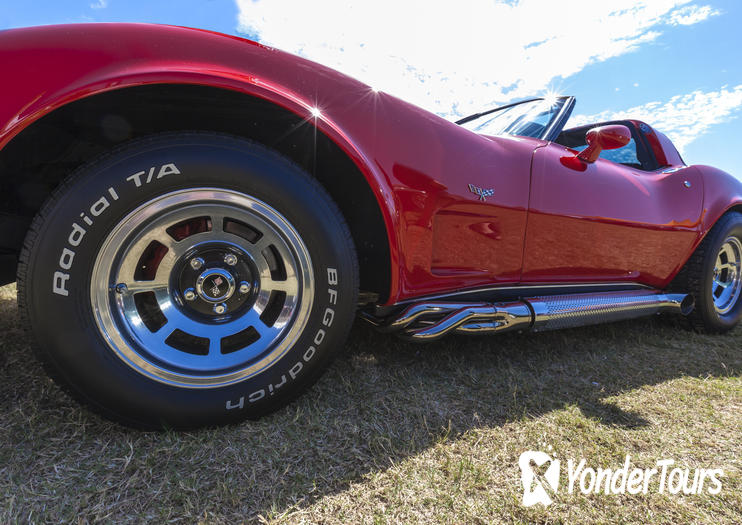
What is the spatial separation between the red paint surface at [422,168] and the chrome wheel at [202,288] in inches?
13.1

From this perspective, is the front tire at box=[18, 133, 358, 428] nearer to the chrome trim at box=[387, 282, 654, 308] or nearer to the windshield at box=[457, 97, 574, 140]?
the chrome trim at box=[387, 282, 654, 308]

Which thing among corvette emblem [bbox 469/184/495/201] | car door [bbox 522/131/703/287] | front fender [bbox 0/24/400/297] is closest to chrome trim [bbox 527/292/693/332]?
car door [bbox 522/131/703/287]

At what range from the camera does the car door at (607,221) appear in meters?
1.77

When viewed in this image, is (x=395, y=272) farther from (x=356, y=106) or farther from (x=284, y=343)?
(x=356, y=106)

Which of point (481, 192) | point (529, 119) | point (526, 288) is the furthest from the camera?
point (529, 119)

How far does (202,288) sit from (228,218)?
23 cm

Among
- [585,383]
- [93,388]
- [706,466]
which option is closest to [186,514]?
[93,388]

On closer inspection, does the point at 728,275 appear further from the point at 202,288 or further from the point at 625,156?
the point at 202,288

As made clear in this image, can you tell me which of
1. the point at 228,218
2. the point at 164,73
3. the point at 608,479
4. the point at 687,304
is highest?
the point at 164,73

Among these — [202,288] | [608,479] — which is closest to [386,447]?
[608,479]

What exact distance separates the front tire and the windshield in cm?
122

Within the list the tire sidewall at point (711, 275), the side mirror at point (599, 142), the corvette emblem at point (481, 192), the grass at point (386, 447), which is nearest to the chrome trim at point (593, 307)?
the grass at point (386, 447)

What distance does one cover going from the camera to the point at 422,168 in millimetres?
1424

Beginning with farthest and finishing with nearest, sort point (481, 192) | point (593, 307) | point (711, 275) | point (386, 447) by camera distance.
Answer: point (711, 275) < point (593, 307) < point (481, 192) < point (386, 447)
